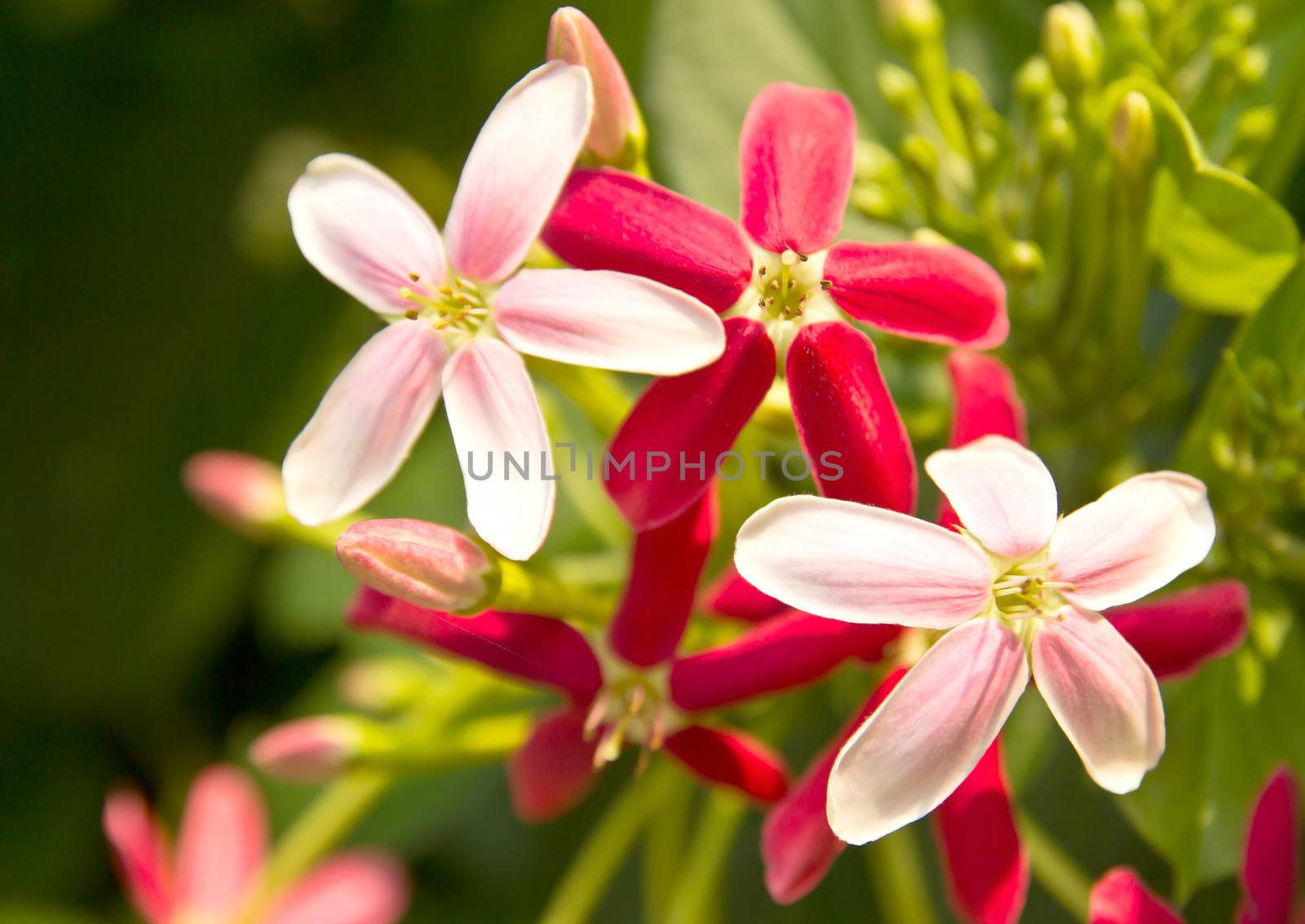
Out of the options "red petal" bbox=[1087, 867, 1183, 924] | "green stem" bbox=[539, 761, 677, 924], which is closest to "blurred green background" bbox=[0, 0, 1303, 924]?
"green stem" bbox=[539, 761, 677, 924]

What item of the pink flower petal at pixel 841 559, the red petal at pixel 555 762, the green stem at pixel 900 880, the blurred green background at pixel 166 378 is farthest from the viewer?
the blurred green background at pixel 166 378

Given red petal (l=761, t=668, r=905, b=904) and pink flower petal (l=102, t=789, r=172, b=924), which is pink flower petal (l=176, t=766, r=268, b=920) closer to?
pink flower petal (l=102, t=789, r=172, b=924)

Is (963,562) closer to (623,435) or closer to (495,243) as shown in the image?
(623,435)

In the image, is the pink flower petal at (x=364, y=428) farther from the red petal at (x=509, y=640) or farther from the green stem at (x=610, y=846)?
the green stem at (x=610, y=846)

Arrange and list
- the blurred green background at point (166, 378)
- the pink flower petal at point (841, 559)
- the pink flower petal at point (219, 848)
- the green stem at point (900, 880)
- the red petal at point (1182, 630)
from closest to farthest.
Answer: the pink flower petal at point (841, 559), the red petal at point (1182, 630), the green stem at point (900, 880), the pink flower petal at point (219, 848), the blurred green background at point (166, 378)

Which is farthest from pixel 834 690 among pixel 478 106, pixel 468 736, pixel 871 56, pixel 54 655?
pixel 54 655

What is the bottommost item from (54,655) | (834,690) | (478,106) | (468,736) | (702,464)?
(54,655)

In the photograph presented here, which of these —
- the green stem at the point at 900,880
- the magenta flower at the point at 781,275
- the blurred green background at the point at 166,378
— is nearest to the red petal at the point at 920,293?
the magenta flower at the point at 781,275

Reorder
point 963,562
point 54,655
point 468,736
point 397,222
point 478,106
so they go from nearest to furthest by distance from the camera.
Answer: point 963,562 → point 397,222 → point 468,736 → point 478,106 → point 54,655
